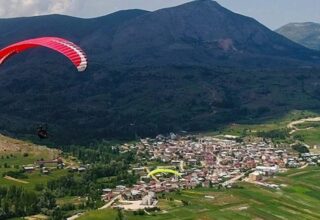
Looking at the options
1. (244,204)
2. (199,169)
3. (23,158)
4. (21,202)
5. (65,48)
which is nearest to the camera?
(65,48)

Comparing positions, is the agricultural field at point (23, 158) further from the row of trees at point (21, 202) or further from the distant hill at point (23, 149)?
the row of trees at point (21, 202)

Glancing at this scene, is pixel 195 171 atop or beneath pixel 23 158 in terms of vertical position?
beneath

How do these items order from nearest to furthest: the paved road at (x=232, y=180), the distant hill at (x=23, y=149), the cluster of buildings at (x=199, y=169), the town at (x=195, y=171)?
the town at (x=195, y=171)
the cluster of buildings at (x=199, y=169)
the paved road at (x=232, y=180)
the distant hill at (x=23, y=149)

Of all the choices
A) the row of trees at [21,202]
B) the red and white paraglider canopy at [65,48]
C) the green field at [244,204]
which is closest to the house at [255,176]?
the green field at [244,204]

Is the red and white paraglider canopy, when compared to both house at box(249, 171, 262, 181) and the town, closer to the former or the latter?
the town

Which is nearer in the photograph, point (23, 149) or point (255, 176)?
point (255, 176)

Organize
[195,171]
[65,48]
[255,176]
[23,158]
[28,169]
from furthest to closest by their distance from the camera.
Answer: [23,158] → [195,171] → [28,169] → [255,176] → [65,48]

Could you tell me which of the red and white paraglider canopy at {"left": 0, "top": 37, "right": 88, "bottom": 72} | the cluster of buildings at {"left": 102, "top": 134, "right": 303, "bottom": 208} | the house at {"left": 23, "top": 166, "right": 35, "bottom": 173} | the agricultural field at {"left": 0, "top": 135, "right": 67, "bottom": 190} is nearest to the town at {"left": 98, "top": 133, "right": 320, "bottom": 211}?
the cluster of buildings at {"left": 102, "top": 134, "right": 303, "bottom": 208}

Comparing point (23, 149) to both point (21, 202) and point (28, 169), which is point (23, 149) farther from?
point (21, 202)

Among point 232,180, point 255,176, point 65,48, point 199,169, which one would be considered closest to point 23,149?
point 199,169

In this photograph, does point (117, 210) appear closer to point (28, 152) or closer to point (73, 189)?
point (73, 189)
